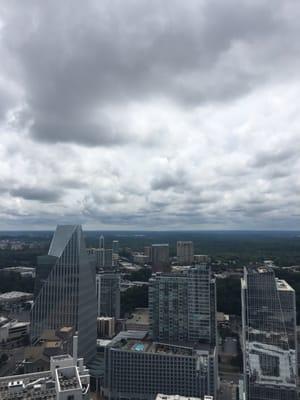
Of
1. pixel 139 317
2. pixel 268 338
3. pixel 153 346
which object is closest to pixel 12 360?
pixel 153 346

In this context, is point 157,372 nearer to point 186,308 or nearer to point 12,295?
point 186,308

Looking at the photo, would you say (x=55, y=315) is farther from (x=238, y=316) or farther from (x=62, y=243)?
(x=238, y=316)

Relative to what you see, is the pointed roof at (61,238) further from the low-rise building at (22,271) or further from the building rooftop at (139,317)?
the low-rise building at (22,271)

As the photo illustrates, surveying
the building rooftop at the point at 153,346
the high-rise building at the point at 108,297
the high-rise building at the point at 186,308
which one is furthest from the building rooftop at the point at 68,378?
the high-rise building at the point at 108,297

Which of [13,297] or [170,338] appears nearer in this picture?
[170,338]

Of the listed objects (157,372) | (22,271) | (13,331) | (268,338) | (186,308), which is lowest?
(13,331)

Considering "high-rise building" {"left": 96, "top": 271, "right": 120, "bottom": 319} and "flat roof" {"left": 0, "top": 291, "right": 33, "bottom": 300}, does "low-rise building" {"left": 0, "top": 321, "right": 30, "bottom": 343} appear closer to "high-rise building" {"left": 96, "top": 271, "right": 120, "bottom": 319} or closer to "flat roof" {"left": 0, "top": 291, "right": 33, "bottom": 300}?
"high-rise building" {"left": 96, "top": 271, "right": 120, "bottom": 319}

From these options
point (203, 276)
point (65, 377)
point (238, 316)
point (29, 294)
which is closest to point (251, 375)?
point (203, 276)

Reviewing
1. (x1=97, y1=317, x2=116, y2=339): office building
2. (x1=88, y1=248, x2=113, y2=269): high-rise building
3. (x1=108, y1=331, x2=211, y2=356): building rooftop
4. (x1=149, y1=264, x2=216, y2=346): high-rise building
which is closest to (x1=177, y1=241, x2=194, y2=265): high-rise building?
(x1=88, y1=248, x2=113, y2=269): high-rise building
